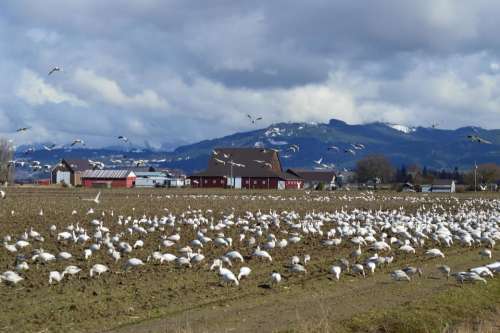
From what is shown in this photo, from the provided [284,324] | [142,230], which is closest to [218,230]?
[142,230]

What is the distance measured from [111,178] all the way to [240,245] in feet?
339

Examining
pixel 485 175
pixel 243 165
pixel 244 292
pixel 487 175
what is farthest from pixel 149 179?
pixel 244 292

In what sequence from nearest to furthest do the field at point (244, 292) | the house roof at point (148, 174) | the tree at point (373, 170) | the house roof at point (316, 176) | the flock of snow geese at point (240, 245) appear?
the field at point (244, 292) → the flock of snow geese at point (240, 245) → the house roof at point (148, 174) → the tree at point (373, 170) → the house roof at point (316, 176)

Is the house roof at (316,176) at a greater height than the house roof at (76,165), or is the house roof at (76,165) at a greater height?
the house roof at (76,165)

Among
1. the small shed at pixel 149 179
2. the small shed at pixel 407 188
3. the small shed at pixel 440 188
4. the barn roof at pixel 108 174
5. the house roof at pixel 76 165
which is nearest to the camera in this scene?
the small shed at pixel 407 188

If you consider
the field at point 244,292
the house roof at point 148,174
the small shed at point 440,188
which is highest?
the house roof at point 148,174

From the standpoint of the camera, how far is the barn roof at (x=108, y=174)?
413 ft

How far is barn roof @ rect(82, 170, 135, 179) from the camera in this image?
125750mm

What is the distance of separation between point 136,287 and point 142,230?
35.9 ft

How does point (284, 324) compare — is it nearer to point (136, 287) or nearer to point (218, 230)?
point (136, 287)

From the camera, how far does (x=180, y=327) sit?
40.7ft

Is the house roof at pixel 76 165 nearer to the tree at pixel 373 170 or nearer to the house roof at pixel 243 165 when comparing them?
the house roof at pixel 243 165

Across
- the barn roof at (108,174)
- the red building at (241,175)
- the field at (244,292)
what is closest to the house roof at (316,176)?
the red building at (241,175)

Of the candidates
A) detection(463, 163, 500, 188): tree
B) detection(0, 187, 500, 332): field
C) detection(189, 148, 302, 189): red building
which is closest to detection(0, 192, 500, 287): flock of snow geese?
detection(0, 187, 500, 332): field
